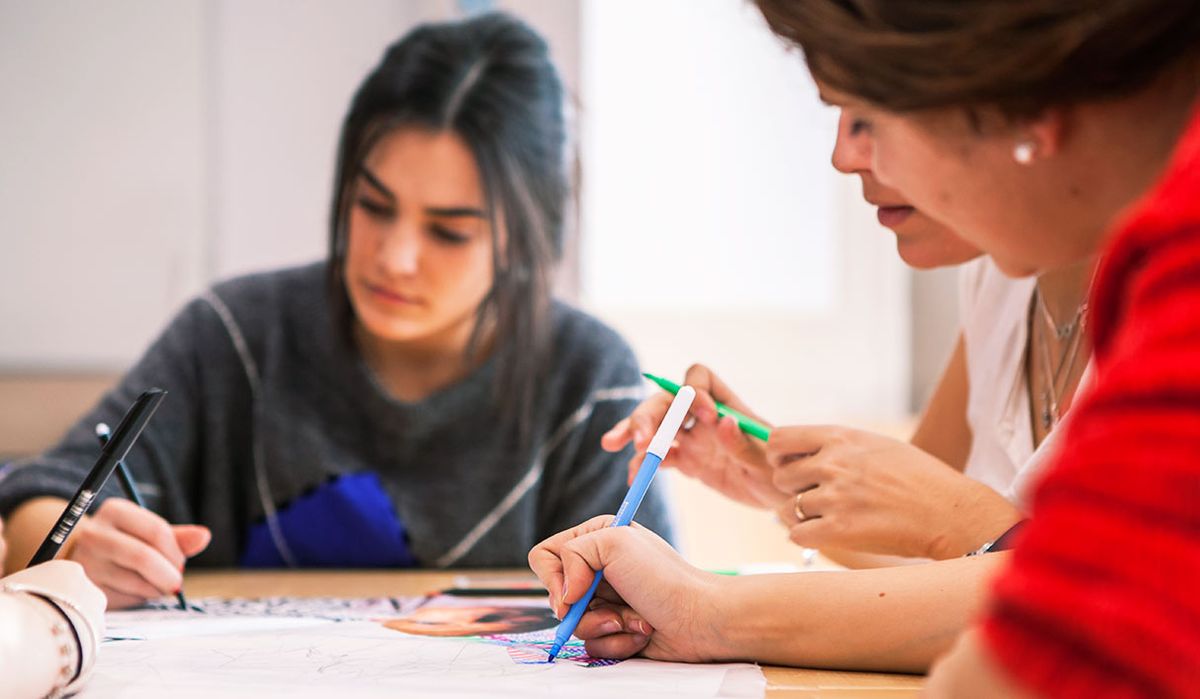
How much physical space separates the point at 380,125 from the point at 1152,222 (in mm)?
1207

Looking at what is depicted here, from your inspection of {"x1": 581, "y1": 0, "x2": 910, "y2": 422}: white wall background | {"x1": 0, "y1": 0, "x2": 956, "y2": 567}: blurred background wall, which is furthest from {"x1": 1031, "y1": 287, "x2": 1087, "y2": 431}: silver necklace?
{"x1": 581, "y1": 0, "x2": 910, "y2": 422}: white wall background

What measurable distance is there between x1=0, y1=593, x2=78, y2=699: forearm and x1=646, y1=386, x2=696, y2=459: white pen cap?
403 millimetres

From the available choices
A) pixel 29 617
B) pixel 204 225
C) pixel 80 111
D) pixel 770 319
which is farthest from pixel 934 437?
pixel 80 111

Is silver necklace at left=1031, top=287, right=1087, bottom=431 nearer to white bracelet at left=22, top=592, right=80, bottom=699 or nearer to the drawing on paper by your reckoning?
the drawing on paper

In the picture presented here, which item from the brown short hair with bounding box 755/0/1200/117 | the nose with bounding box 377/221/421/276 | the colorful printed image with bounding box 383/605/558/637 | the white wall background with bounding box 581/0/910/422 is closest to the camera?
the brown short hair with bounding box 755/0/1200/117

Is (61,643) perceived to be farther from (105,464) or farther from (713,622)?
(713,622)

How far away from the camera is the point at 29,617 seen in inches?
23.6

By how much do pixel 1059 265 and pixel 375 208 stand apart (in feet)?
3.29

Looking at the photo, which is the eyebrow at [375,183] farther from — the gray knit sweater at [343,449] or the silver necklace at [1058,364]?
the silver necklace at [1058,364]

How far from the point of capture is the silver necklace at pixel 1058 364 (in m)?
1.01

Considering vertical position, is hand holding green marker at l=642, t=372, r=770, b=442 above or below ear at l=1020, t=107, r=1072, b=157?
below

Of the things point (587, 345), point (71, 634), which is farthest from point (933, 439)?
point (71, 634)

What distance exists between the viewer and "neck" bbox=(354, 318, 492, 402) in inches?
62.2

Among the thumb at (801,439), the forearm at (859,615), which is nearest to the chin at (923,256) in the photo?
the thumb at (801,439)
